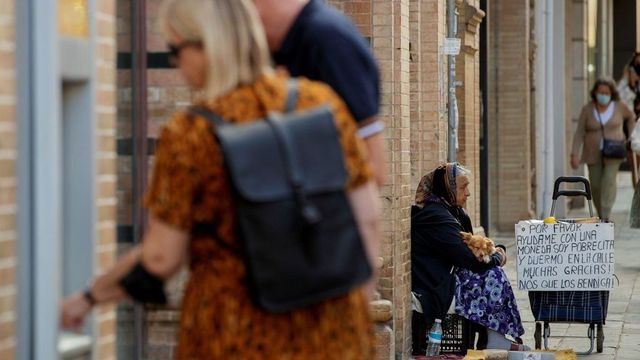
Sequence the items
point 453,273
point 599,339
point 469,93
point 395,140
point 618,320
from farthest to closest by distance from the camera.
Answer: point 469,93 → point 618,320 → point 599,339 → point 453,273 → point 395,140

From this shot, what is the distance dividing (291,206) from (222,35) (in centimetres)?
43

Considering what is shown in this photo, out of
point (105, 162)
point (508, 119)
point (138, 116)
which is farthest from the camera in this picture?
point (508, 119)

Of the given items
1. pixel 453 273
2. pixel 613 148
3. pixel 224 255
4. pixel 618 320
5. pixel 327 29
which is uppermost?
pixel 327 29

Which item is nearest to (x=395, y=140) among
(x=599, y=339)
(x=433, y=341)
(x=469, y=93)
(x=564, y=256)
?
(x=433, y=341)

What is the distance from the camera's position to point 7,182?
493 centimetres

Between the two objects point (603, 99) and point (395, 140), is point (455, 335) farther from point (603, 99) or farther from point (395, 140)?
point (603, 99)

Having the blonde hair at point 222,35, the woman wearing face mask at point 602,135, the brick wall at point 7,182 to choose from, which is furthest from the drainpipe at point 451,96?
the blonde hair at point 222,35

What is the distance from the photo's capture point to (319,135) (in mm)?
4090

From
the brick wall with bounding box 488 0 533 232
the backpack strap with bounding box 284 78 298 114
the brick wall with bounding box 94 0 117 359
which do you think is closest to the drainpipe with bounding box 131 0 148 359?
the brick wall with bounding box 94 0 117 359

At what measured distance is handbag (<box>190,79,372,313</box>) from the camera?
13.1ft

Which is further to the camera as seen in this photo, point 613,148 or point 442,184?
point 613,148

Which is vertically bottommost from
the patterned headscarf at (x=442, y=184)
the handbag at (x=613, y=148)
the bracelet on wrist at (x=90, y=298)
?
the bracelet on wrist at (x=90, y=298)

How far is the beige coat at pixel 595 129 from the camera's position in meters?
19.4

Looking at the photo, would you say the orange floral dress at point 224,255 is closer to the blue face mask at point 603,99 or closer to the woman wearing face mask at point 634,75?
the blue face mask at point 603,99
